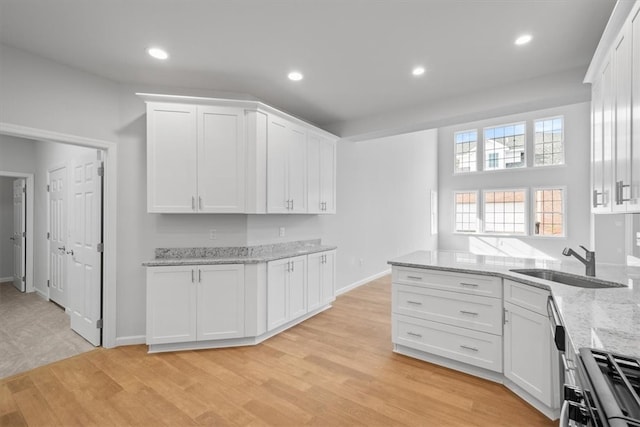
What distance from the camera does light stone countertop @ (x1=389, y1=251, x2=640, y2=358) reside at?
1095 millimetres

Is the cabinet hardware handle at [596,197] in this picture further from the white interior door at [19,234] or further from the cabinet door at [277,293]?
the white interior door at [19,234]

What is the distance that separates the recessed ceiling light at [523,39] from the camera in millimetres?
2424

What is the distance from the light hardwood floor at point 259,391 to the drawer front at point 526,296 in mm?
713

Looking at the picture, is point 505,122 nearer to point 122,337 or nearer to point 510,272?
point 510,272

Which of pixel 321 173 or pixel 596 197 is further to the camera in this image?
pixel 321 173

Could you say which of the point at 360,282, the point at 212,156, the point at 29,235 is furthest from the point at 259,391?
the point at 29,235

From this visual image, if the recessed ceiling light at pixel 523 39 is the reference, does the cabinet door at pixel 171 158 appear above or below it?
below

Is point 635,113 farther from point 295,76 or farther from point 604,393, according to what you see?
point 295,76

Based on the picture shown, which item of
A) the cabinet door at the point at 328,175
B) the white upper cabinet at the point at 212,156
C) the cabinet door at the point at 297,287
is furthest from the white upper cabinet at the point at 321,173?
the cabinet door at the point at 297,287

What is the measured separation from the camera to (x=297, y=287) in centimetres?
359

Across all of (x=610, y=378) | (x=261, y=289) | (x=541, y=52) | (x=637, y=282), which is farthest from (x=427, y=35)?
(x=261, y=289)

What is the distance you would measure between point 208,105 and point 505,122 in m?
8.79

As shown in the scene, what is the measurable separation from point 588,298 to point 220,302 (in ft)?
9.53

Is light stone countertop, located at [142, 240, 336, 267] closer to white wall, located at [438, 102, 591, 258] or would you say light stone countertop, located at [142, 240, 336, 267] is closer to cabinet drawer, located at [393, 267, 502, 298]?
cabinet drawer, located at [393, 267, 502, 298]
